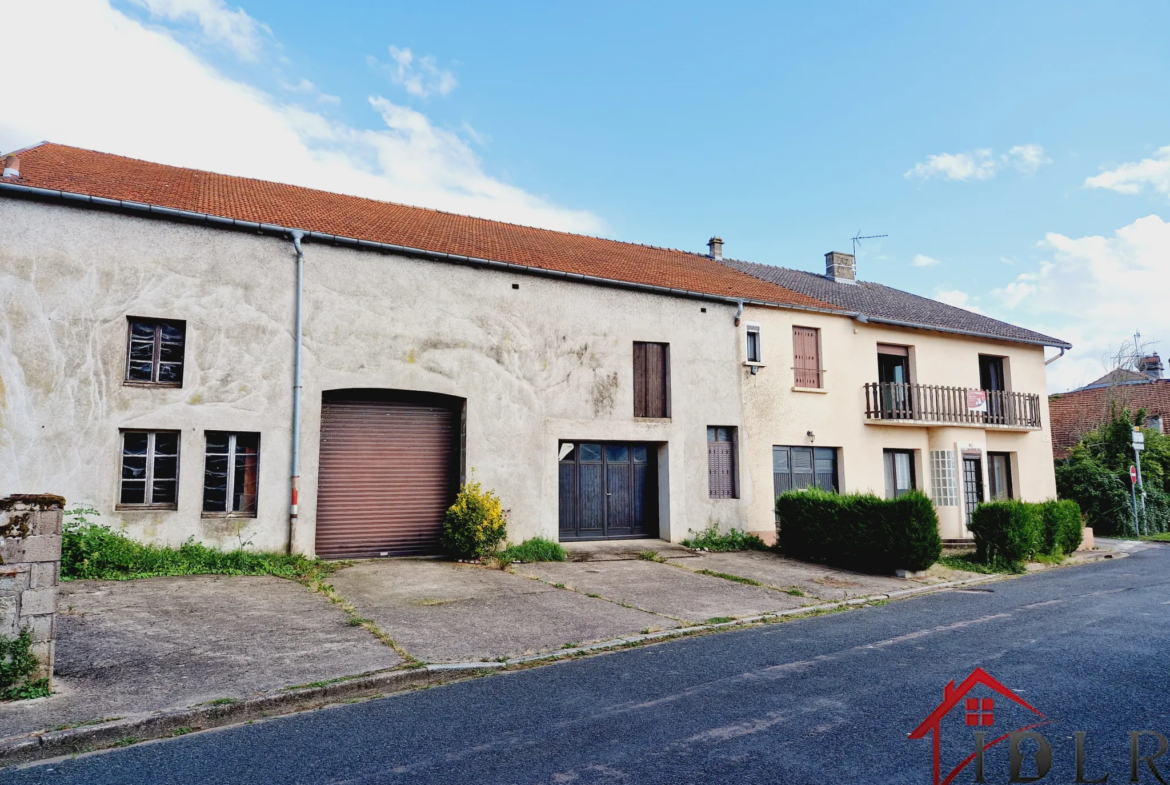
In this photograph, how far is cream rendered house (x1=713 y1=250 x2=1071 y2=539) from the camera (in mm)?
16891

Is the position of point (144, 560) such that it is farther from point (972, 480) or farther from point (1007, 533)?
point (972, 480)

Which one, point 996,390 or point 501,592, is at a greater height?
point 996,390

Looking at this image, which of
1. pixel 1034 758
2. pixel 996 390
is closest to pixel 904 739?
pixel 1034 758

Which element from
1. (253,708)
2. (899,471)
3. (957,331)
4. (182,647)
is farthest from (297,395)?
(957,331)

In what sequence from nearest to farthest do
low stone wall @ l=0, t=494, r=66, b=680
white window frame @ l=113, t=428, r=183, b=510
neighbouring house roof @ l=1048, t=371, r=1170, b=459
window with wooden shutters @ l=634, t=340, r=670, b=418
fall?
1. low stone wall @ l=0, t=494, r=66, b=680
2. white window frame @ l=113, t=428, r=183, b=510
3. window with wooden shutters @ l=634, t=340, r=670, b=418
4. neighbouring house roof @ l=1048, t=371, r=1170, b=459

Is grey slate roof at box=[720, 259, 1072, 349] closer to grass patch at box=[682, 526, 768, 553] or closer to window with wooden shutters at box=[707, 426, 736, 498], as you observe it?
window with wooden shutters at box=[707, 426, 736, 498]

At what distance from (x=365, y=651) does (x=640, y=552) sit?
7.84 meters

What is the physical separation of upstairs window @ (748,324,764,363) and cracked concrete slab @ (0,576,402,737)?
1124 cm

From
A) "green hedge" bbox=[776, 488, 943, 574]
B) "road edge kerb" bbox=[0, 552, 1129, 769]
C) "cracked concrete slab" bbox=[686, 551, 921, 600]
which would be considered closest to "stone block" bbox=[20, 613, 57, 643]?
"road edge kerb" bbox=[0, 552, 1129, 769]

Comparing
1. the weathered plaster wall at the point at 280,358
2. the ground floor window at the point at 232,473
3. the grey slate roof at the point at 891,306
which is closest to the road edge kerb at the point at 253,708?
the weathered plaster wall at the point at 280,358

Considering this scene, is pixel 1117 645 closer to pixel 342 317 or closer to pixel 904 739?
pixel 904 739

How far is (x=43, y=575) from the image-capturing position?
541 centimetres

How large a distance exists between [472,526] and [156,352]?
5.74m

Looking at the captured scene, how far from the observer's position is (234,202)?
13.0m
